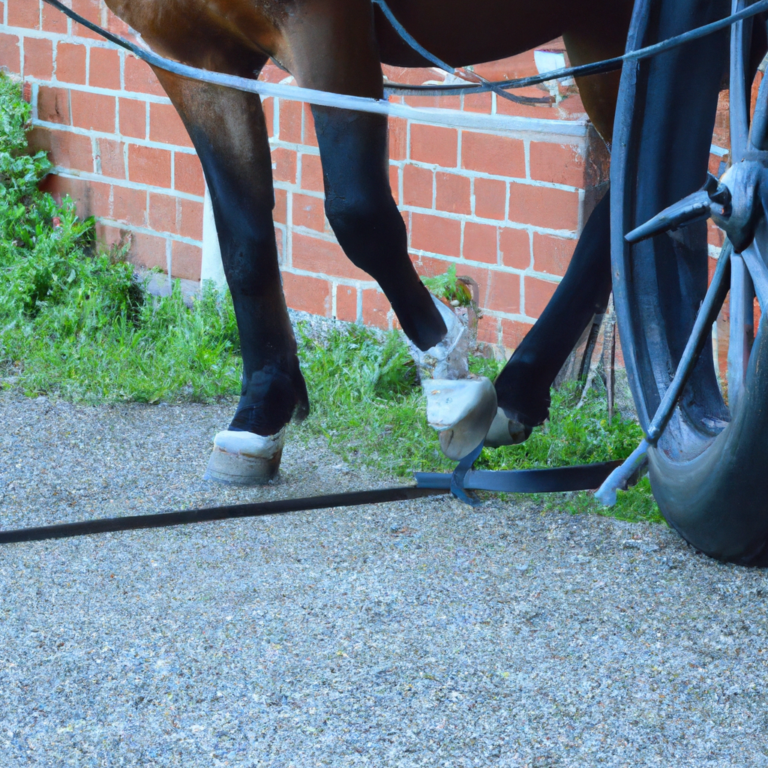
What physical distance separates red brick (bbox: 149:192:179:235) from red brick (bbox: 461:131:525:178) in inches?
51.2

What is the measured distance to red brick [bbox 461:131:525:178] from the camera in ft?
9.48

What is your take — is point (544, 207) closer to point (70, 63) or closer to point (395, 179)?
point (395, 179)

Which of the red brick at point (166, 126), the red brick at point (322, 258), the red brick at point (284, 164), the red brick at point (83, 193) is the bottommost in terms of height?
the red brick at point (322, 258)

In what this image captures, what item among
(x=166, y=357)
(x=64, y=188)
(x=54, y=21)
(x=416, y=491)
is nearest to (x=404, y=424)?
(x=416, y=491)

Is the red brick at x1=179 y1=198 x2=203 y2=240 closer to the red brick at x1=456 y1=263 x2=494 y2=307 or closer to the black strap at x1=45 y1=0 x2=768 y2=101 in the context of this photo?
the red brick at x1=456 y1=263 x2=494 y2=307

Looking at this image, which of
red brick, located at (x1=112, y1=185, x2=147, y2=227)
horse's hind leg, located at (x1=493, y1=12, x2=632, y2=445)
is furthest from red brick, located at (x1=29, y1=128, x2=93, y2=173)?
horse's hind leg, located at (x1=493, y1=12, x2=632, y2=445)

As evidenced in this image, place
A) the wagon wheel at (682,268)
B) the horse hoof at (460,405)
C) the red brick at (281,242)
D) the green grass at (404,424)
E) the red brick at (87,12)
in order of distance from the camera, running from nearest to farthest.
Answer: the wagon wheel at (682,268)
the horse hoof at (460,405)
the green grass at (404,424)
the red brick at (281,242)
the red brick at (87,12)

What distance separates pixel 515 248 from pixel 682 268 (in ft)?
3.30

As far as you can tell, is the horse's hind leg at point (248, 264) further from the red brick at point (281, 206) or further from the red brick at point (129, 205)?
the red brick at point (129, 205)

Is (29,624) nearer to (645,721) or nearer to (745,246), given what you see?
(645,721)

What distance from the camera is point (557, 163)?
2793 mm

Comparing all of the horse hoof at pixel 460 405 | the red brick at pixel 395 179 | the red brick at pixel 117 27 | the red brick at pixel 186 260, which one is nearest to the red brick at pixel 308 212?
the red brick at pixel 395 179

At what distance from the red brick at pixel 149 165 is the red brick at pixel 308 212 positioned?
2.07 feet

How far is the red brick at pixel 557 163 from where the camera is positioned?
275 cm
